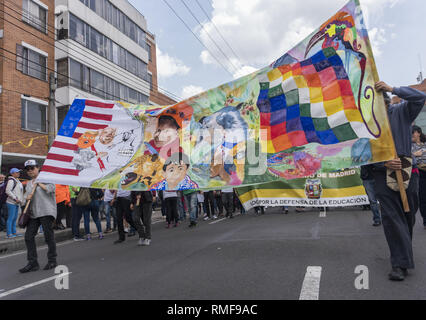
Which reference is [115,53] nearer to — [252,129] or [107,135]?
[107,135]

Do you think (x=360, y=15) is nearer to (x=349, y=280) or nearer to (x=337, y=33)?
(x=337, y=33)

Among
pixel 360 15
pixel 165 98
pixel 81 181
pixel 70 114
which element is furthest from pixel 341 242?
pixel 165 98

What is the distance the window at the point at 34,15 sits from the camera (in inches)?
773

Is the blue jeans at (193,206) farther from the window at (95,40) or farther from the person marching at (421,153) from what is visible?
the window at (95,40)

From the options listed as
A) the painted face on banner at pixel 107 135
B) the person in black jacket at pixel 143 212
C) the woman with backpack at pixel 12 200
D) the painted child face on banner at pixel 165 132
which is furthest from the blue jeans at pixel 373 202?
the woman with backpack at pixel 12 200

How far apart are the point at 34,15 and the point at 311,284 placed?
72.3 feet

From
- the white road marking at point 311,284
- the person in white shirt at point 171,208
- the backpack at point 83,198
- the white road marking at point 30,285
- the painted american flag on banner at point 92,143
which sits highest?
the painted american flag on banner at point 92,143

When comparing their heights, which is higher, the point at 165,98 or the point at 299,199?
the point at 165,98

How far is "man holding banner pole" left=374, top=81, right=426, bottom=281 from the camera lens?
152 inches

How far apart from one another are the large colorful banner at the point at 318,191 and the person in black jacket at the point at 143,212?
139 inches

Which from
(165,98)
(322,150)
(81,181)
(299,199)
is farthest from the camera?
(165,98)

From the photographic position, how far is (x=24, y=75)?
19.6 metres
